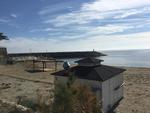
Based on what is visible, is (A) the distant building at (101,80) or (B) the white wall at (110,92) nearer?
(A) the distant building at (101,80)

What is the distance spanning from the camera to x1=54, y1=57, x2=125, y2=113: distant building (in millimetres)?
14484

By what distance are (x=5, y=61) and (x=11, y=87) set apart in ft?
89.2

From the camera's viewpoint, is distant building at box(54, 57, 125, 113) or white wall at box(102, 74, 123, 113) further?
white wall at box(102, 74, 123, 113)

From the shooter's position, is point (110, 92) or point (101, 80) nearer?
point (101, 80)

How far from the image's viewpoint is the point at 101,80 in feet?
46.7

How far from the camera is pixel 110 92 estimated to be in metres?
15.7

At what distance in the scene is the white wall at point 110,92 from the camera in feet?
48.5

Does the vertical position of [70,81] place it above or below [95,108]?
above

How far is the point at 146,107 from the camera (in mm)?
15773

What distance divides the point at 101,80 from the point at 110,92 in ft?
6.11

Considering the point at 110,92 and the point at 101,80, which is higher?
the point at 101,80

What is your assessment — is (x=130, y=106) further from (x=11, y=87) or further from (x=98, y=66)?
(x=11, y=87)

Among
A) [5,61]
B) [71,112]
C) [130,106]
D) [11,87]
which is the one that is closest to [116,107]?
[130,106]

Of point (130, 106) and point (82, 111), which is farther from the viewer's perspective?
point (130, 106)
